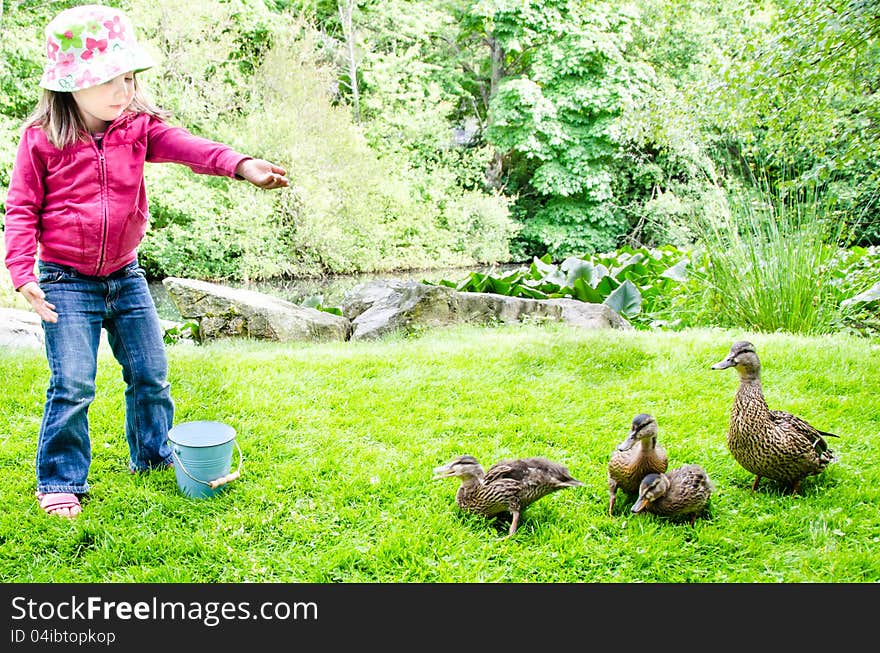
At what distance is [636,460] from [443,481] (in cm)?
71

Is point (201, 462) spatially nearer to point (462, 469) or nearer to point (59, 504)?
point (59, 504)

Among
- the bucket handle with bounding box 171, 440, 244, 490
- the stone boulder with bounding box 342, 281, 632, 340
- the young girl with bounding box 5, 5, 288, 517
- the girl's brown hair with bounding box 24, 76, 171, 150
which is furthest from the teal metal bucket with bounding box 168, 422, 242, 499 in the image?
the stone boulder with bounding box 342, 281, 632, 340

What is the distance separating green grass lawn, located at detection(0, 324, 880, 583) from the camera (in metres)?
2.06

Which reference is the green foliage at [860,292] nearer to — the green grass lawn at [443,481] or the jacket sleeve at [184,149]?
the green grass lawn at [443,481]

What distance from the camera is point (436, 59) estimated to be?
16.9 meters

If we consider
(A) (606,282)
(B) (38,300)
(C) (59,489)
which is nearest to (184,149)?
(B) (38,300)

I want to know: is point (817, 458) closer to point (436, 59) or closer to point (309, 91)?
point (309, 91)

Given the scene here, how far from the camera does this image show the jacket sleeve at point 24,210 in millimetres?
2098

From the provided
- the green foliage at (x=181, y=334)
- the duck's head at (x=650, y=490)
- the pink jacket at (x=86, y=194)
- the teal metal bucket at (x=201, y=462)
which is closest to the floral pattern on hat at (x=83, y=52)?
the pink jacket at (x=86, y=194)

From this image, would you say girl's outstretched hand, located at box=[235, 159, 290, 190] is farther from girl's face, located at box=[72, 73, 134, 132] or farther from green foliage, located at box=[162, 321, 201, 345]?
green foliage, located at box=[162, 321, 201, 345]

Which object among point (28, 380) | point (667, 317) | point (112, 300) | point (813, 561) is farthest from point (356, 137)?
point (813, 561)

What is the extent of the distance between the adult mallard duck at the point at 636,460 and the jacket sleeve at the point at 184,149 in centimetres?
158

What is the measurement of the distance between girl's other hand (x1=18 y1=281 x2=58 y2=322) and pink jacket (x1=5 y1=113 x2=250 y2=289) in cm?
4

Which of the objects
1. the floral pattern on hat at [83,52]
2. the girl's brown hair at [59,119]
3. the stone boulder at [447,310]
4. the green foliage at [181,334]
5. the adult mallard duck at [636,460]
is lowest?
the green foliage at [181,334]
